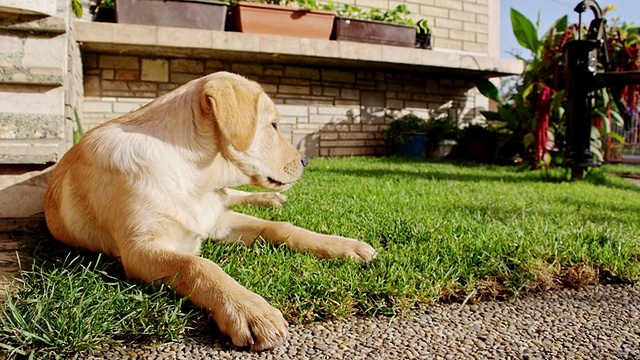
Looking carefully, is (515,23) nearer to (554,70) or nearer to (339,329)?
(554,70)

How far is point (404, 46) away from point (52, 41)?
5.61 m

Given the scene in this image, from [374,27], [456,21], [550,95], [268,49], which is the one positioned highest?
[456,21]

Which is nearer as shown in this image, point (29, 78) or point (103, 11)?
point (29, 78)

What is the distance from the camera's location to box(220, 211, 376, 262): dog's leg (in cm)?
203

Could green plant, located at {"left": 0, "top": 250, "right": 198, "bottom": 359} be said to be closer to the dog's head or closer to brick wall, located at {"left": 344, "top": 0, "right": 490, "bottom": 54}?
the dog's head

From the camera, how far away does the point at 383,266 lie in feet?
6.15

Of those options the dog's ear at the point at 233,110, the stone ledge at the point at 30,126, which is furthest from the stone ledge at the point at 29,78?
the dog's ear at the point at 233,110

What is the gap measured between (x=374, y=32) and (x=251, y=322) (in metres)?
6.58

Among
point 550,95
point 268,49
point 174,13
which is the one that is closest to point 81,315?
point 268,49

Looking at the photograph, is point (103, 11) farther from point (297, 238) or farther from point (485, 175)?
point (297, 238)

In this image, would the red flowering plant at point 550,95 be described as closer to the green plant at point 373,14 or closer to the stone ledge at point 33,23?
the green plant at point 373,14

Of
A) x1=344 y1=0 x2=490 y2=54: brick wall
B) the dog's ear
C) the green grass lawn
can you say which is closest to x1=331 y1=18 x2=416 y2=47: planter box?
x1=344 y1=0 x2=490 y2=54: brick wall

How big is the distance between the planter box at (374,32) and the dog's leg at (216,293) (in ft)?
19.8

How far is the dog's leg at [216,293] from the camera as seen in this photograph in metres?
1.38
